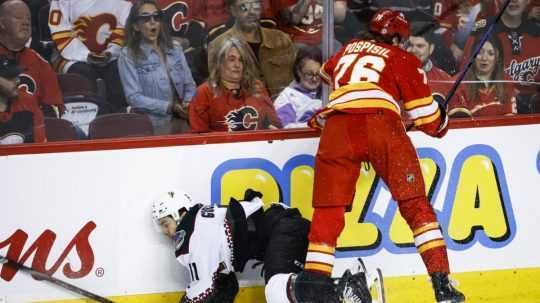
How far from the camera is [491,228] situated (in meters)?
5.21

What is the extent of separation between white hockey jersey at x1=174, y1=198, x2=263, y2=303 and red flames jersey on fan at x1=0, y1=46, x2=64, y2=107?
0.76m

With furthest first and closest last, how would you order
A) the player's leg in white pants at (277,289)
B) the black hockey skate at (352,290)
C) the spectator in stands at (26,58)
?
the spectator in stands at (26,58)
the player's leg in white pants at (277,289)
the black hockey skate at (352,290)

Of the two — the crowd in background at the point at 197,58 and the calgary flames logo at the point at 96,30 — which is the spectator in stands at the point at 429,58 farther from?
the calgary flames logo at the point at 96,30

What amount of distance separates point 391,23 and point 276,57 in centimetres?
56

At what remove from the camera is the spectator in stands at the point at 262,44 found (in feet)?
16.4

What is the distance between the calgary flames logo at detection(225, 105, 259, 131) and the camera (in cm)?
509

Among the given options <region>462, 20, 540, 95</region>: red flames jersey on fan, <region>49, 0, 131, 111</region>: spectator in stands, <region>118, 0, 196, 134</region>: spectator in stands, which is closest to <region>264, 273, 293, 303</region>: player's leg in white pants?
<region>118, 0, 196, 134</region>: spectator in stands

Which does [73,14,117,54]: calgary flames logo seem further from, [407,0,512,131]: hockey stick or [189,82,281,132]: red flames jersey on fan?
[407,0,512,131]: hockey stick

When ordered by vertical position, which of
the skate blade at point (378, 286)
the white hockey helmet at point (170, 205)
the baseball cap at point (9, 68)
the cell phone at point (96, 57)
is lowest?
the skate blade at point (378, 286)

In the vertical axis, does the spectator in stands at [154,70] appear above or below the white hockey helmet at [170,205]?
above

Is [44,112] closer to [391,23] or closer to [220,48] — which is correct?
[220,48]

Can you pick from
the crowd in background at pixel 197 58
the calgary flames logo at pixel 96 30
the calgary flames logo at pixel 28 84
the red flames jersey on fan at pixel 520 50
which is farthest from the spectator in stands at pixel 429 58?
the calgary flames logo at pixel 28 84

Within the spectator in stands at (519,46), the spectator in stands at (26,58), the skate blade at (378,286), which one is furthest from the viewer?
the spectator in stands at (519,46)

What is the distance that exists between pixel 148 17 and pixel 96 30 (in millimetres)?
225
